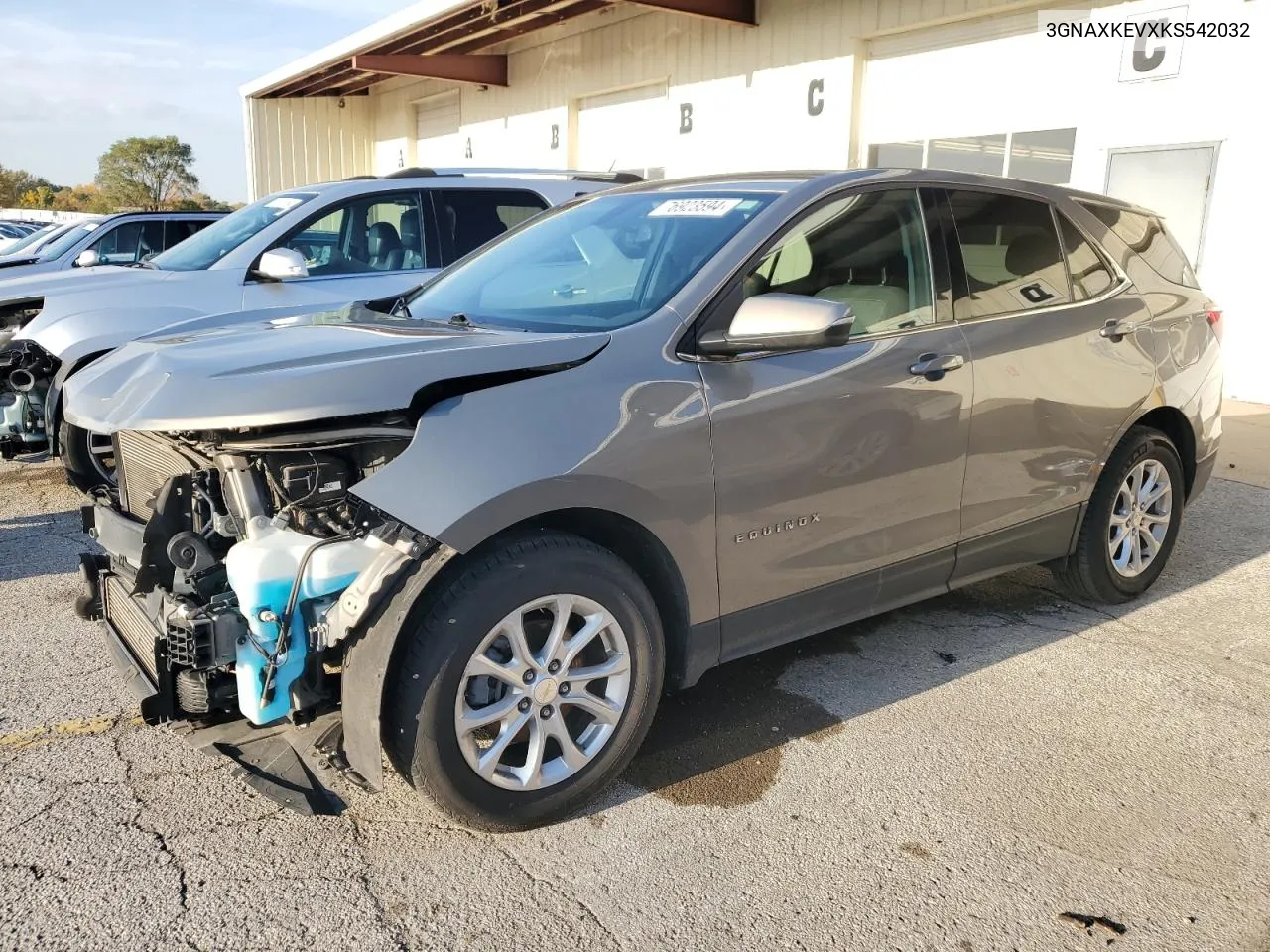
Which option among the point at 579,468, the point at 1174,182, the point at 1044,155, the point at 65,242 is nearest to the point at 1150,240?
the point at 579,468

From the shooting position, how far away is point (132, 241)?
37.9ft

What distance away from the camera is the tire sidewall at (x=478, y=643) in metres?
2.65

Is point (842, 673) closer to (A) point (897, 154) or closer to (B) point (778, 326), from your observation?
(B) point (778, 326)

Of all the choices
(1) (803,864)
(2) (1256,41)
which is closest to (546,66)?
(2) (1256,41)

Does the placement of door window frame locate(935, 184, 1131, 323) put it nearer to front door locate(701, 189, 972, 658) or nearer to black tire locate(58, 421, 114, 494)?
front door locate(701, 189, 972, 658)

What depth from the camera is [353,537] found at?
2.70m

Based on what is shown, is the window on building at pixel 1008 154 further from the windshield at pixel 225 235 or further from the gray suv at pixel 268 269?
the windshield at pixel 225 235

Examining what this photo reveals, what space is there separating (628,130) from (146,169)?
85.3 meters

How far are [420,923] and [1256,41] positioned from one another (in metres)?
9.63

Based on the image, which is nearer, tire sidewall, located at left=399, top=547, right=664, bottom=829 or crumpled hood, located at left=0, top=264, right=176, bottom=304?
tire sidewall, located at left=399, top=547, right=664, bottom=829

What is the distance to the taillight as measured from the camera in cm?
496

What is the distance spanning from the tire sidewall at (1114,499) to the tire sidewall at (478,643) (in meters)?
2.47

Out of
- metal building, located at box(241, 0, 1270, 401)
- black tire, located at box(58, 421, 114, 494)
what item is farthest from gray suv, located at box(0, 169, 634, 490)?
metal building, located at box(241, 0, 1270, 401)

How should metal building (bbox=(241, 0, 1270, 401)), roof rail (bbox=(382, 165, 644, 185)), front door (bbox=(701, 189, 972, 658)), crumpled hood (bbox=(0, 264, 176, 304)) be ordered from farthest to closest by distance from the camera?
metal building (bbox=(241, 0, 1270, 401)) < roof rail (bbox=(382, 165, 644, 185)) < crumpled hood (bbox=(0, 264, 176, 304)) < front door (bbox=(701, 189, 972, 658))
